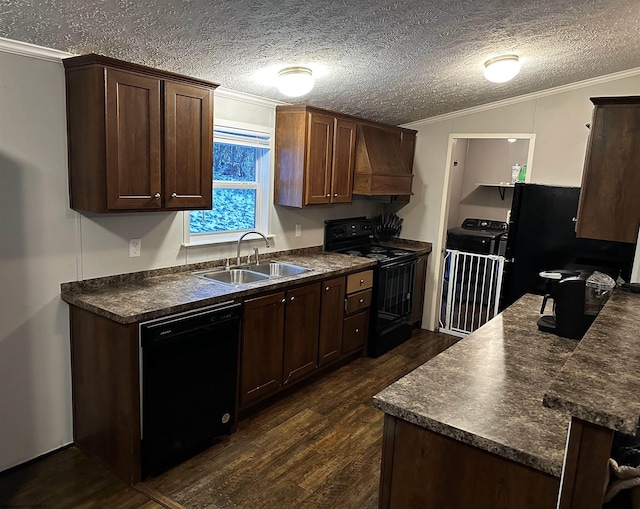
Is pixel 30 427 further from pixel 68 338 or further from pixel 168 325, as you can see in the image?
pixel 168 325

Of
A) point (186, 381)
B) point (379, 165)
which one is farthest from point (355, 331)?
point (186, 381)

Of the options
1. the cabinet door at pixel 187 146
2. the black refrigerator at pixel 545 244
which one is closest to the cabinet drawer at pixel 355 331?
the black refrigerator at pixel 545 244

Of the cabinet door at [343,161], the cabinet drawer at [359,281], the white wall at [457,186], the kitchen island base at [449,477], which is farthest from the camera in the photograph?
the white wall at [457,186]

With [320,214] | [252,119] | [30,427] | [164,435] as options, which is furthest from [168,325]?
[320,214]

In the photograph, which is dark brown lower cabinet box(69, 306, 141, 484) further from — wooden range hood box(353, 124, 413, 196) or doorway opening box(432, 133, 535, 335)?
doorway opening box(432, 133, 535, 335)

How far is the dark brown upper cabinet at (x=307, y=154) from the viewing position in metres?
3.72

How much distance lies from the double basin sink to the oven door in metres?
0.90

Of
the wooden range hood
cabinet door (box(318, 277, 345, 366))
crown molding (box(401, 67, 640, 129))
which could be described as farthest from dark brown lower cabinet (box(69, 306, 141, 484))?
crown molding (box(401, 67, 640, 129))

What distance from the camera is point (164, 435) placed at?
99.3 inches

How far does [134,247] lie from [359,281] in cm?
184

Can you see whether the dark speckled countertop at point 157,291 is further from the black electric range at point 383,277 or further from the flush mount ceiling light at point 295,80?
the flush mount ceiling light at point 295,80

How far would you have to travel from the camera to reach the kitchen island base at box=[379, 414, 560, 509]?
1.35 m

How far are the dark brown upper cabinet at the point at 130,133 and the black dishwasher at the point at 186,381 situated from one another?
2.28ft

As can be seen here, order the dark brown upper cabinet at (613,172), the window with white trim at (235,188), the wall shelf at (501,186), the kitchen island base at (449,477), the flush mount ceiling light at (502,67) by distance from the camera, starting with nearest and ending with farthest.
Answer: the kitchen island base at (449,477) < the dark brown upper cabinet at (613,172) < the flush mount ceiling light at (502,67) < the window with white trim at (235,188) < the wall shelf at (501,186)
